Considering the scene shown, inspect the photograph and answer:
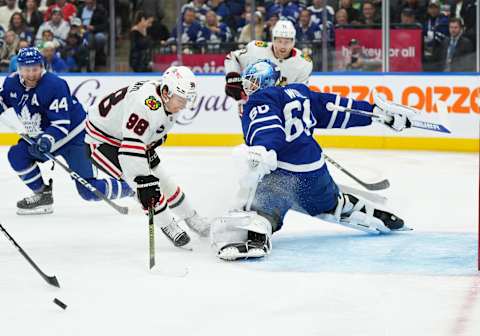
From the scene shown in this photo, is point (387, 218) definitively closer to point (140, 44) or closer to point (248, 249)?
point (248, 249)

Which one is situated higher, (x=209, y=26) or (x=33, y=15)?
(x=33, y=15)

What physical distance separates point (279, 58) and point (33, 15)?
4.03 meters

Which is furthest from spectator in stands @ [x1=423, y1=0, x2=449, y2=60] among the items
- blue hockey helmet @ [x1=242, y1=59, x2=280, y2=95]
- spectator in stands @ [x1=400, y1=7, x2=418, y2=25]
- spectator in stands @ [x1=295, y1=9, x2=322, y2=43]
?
blue hockey helmet @ [x1=242, y1=59, x2=280, y2=95]

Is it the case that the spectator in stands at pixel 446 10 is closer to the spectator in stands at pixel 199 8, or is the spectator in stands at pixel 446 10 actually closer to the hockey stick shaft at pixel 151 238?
the spectator in stands at pixel 199 8

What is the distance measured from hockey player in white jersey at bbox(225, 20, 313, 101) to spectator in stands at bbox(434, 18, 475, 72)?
7.94ft

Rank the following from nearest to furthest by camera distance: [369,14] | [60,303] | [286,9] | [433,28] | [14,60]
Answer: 1. [60,303]
2. [433,28]
3. [369,14]
4. [286,9]
5. [14,60]

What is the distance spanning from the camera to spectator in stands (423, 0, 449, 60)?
886 centimetres

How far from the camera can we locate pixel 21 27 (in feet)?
32.6

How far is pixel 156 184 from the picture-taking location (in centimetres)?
438

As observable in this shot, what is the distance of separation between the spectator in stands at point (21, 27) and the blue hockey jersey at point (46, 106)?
13.8 ft

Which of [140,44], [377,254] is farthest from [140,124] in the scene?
[140,44]

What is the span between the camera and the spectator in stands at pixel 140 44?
9656 mm

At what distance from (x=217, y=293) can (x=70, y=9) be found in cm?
652

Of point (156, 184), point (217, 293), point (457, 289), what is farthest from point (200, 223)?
point (457, 289)
